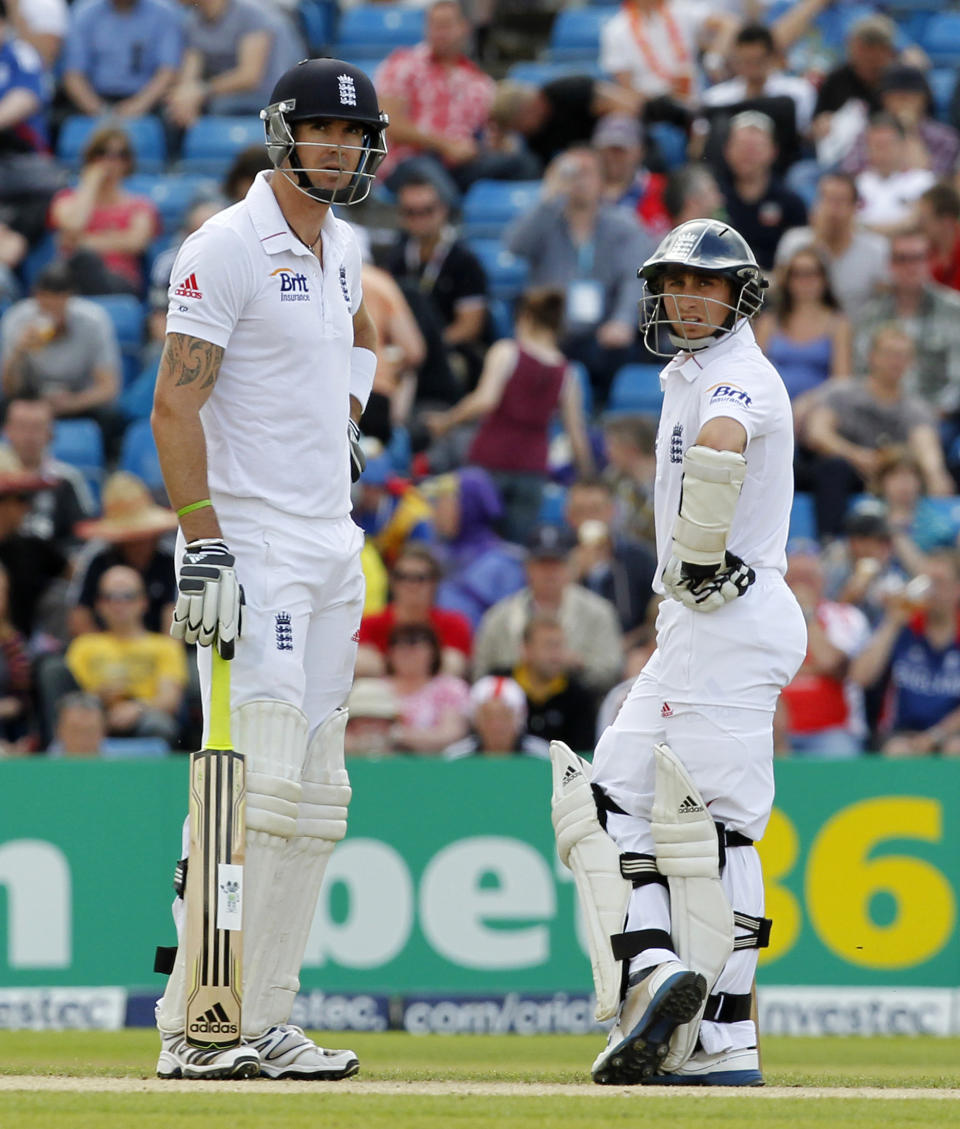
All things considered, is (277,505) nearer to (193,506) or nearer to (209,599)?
(193,506)

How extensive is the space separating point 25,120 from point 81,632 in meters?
5.90

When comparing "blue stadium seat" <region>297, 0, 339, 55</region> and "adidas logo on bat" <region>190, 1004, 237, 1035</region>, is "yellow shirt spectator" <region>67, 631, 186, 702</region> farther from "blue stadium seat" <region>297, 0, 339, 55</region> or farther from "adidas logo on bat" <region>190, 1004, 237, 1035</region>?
"blue stadium seat" <region>297, 0, 339, 55</region>

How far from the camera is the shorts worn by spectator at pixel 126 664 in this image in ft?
38.2

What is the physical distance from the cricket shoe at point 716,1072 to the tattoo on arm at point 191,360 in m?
2.36

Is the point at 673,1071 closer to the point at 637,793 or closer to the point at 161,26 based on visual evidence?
the point at 637,793

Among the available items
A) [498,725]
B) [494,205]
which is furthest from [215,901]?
[494,205]

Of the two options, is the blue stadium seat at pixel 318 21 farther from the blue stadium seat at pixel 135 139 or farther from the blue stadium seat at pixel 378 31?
the blue stadium seat at pixel 135 139

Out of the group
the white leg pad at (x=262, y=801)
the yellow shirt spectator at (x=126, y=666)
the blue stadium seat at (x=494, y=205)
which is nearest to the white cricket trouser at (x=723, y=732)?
the white leg pad at (x=262, y=801)

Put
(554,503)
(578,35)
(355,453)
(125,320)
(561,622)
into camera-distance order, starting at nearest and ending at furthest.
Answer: (355,453), (561,622), (554,503), (125,320), (578,35)

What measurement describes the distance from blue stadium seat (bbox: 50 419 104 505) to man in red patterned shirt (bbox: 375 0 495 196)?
11.5ft

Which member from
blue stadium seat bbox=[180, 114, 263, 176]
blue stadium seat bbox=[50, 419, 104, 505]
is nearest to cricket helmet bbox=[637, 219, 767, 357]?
blue stadium seat bbox=[50, 419, 104, 505]

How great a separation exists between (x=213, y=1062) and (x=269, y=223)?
234 centimetres

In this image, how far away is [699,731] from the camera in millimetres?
6262

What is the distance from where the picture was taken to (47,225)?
52.7ft
